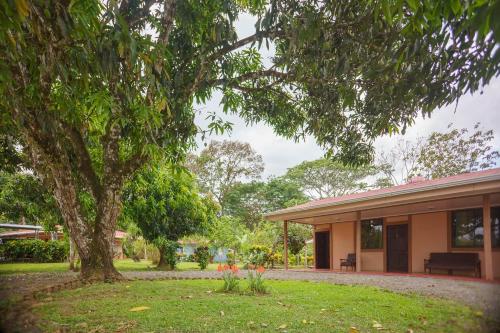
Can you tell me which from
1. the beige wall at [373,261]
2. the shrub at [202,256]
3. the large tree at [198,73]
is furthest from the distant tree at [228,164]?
the shrub at [202,256]

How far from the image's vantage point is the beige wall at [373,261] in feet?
47.5

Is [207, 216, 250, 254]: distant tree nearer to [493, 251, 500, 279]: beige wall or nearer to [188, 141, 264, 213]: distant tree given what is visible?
[188, 141, 264, 213]: distant tree

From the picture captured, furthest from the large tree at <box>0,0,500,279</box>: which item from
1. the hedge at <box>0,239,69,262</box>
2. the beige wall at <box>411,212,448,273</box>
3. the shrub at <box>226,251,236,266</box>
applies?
the beige wall at <box>411,212,448,273</box>

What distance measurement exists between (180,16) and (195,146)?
2162 millimetres

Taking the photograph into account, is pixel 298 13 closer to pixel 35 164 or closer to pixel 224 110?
pixel 224 110

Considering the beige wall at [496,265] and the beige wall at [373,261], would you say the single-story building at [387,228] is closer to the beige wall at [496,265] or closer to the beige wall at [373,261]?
the beige wall at [373,261]

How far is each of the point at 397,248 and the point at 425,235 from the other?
1872 mm

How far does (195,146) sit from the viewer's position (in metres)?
6.48

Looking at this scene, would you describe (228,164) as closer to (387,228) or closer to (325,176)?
(325,176)

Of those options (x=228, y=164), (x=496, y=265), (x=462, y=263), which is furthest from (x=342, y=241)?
(x=496, y=265)

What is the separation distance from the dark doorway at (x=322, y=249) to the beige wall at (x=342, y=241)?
108cm

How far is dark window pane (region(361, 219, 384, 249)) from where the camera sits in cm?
1467

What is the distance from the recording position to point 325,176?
575cm

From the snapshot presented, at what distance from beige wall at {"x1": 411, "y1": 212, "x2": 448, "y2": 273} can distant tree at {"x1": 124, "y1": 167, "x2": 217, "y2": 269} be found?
7096 mm
